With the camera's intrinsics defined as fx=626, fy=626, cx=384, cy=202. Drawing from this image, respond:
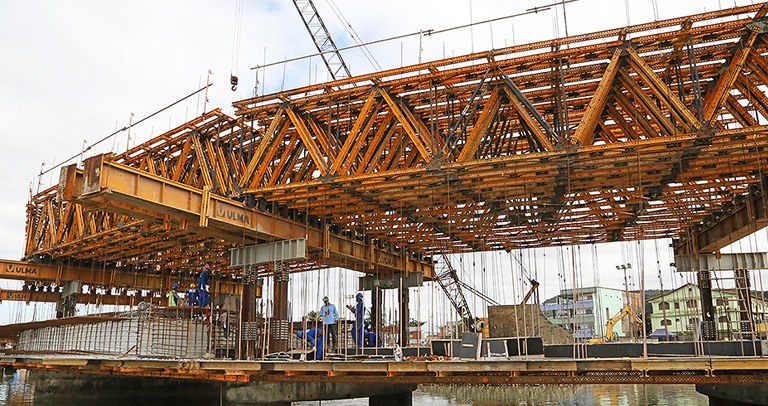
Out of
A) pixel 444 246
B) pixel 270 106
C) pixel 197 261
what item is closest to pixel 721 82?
pixel 270 106

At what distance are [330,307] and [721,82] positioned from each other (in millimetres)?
13779

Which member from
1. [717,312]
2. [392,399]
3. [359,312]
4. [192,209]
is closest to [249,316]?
[359,312]

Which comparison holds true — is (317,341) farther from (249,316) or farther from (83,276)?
(83,276)

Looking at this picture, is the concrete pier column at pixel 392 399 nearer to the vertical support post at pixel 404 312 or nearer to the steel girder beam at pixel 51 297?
the vertical support post at pixel 404 312

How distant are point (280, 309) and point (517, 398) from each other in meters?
15.4

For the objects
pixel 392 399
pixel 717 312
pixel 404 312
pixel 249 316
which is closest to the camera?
pixel 249 316

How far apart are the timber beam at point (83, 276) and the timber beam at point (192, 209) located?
56.3 feet

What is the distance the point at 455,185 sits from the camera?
59.9ft

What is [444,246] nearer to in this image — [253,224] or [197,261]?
[253,224]

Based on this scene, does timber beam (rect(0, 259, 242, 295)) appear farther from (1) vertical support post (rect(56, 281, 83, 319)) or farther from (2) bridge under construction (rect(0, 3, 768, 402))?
(2) bridge under construction (rect(0, 3, 768, 402))

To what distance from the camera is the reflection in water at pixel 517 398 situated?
29.0 metres

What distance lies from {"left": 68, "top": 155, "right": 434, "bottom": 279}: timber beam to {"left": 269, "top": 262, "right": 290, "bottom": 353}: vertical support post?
1.47m

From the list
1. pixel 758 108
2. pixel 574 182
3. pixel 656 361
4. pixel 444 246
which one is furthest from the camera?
pixel 444 246

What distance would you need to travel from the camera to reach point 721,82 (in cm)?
1521
